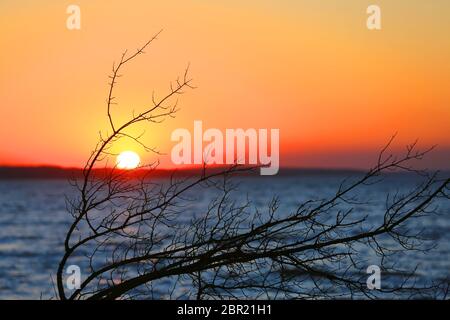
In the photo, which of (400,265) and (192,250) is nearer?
(192,250)

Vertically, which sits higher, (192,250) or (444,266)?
(192,250)

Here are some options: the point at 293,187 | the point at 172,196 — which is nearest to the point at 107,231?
the point at 172,196

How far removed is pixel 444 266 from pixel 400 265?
190 centimetres

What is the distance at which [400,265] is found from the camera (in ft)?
110

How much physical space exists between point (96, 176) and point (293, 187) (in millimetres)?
98392
